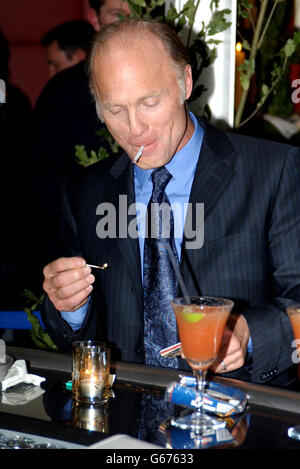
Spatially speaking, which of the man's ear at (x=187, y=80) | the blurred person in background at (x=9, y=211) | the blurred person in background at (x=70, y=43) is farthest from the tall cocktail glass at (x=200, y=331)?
the blurred person in background at (x=70, y=43)

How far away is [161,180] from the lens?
2.20 m

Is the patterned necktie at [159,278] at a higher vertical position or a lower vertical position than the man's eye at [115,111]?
lower

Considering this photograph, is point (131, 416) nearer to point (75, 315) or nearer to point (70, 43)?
point (75, 315)

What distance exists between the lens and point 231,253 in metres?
2.15

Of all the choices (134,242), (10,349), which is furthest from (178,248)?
(10,349)

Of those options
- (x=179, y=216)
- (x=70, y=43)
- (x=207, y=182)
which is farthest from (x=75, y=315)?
(x=70, y=43)

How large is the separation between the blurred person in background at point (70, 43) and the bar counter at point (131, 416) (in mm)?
3517

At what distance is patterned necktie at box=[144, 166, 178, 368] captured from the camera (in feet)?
6.83

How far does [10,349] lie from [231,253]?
739 millimetres

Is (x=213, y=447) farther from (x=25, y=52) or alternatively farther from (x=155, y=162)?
(x=25, y=52)

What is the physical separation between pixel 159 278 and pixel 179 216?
0.22 m

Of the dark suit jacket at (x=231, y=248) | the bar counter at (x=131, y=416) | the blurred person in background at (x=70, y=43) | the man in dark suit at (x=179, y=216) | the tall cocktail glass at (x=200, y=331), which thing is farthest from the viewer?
the blurred person in background at (x=70, y=43)

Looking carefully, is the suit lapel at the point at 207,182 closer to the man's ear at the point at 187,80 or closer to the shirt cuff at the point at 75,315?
the man's ear at the point at 187,80

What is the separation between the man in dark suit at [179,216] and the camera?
2.00 meters
